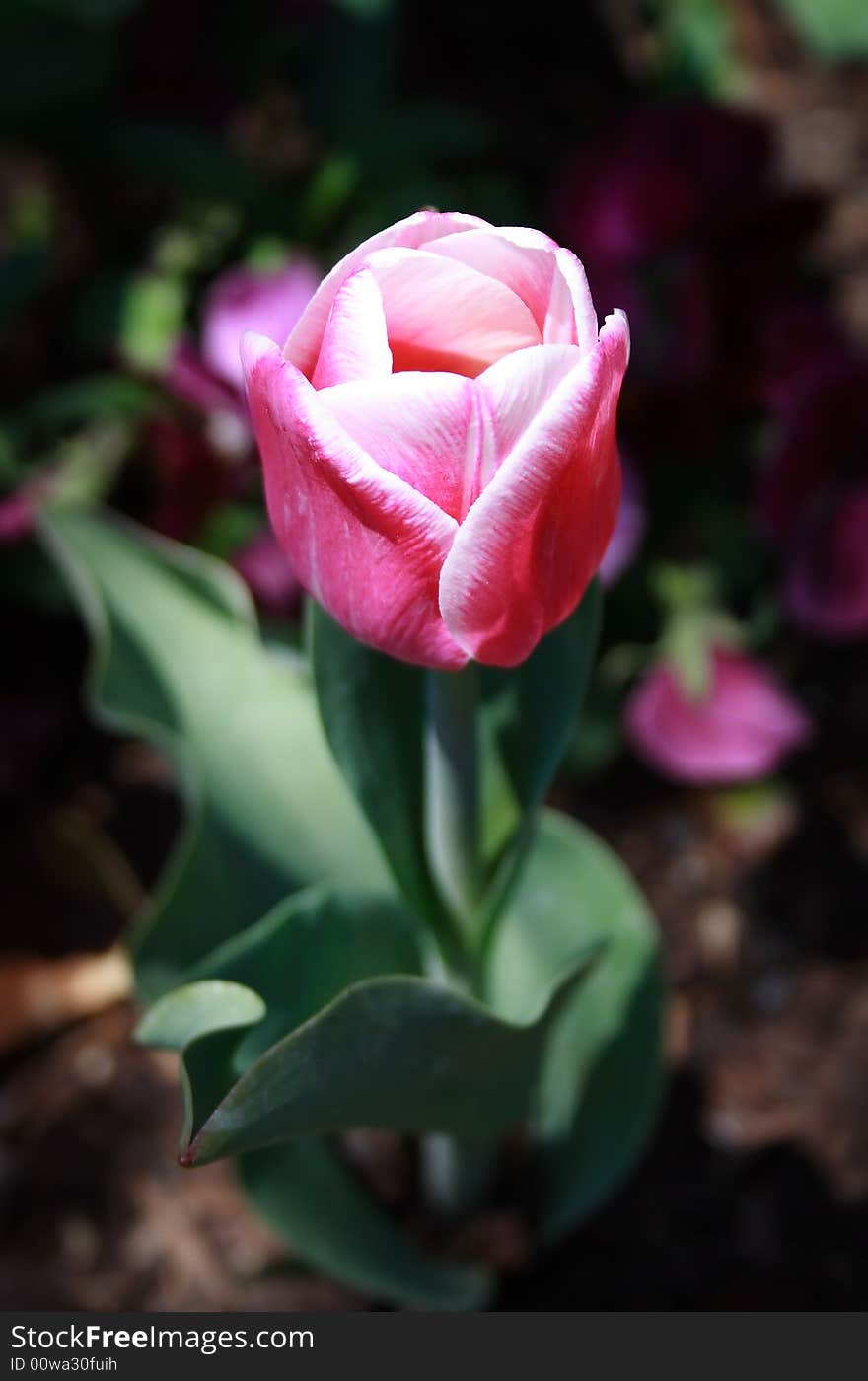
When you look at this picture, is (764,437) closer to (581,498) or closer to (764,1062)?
(764,1062)

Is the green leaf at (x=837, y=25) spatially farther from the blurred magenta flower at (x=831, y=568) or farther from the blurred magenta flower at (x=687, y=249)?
the blurred magenta flower at (x=831, y=568)

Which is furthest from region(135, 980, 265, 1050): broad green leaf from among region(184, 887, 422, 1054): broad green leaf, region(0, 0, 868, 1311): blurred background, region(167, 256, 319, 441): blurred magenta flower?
region(167, 256, 319, 441): blurred magenta flower

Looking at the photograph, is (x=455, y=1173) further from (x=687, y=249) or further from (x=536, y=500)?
(x=687, y=249)

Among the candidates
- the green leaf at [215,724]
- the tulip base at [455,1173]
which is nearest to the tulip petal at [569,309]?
the green leaf at [215,724]

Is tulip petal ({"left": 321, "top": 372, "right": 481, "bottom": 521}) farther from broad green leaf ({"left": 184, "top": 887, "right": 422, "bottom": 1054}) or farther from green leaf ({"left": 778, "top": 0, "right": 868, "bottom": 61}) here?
green leaf ({"left": 778, "top": 0, "right": 868, "bottom": 61})

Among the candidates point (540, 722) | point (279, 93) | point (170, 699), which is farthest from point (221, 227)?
point (540, 722)

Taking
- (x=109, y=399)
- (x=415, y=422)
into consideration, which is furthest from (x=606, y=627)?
(x=415, y=422)

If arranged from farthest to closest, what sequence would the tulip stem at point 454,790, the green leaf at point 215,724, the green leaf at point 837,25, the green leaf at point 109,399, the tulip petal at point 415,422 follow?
the green leaf at point 837,25, the green leaf at point 109,399, the green leaf at point 215,724, the tulip stem at point 454,790, the tulip petal at point 415,422
